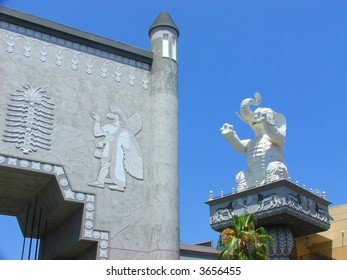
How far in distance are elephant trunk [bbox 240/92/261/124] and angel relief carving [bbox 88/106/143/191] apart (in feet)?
26.9

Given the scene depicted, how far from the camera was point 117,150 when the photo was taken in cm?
2652

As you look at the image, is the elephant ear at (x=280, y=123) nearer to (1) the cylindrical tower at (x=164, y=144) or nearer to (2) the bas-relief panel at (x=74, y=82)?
(1) the cylindrical tower at (x=164, y=144)

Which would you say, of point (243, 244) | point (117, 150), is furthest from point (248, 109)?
point (243, 244)

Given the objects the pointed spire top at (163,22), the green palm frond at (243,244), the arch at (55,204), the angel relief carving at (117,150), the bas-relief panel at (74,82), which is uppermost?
the pointed spire top at (163,22)

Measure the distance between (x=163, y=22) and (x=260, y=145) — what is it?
9.13 meters

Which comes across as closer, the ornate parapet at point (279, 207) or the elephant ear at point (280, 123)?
the ornate parapet at point (279, 207)

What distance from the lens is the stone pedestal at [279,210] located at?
29.9 metres

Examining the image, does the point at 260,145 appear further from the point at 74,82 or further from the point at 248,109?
the point at 74,82

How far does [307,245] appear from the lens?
35125 mm

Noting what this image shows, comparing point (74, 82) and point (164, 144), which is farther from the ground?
point (74, 82)

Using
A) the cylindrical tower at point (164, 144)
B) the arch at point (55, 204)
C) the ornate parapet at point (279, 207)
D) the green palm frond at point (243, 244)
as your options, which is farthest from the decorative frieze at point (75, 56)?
the green palm frond at point (243, 244)

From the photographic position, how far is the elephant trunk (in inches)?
1316

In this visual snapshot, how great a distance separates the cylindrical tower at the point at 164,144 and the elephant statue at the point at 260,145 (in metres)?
6.31
